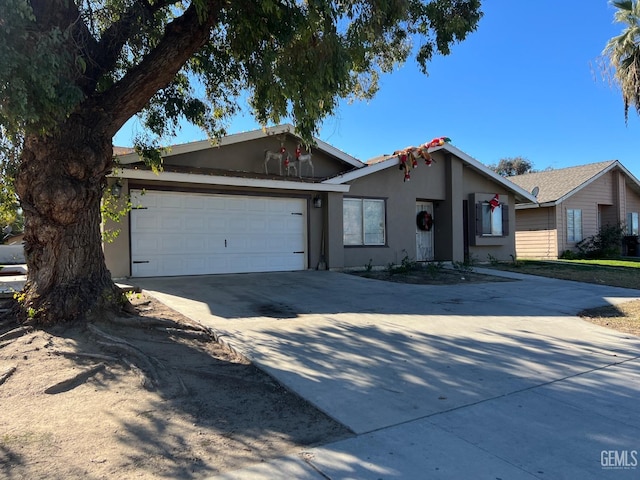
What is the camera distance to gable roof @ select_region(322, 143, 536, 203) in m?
13.5

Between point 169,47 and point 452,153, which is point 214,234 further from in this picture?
point 452,153

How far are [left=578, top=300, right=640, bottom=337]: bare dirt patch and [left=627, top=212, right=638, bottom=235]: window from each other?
60.5 feet

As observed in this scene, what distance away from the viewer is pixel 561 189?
2131 centimetres

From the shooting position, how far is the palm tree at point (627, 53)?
13086 millimetres

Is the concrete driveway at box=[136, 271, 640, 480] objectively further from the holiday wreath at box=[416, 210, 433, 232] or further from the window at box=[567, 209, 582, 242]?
the window at box=[567, 209, 582, 242]

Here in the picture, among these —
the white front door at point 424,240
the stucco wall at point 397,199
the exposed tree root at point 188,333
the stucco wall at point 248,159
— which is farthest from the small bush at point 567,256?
the exposed tree root at point 188,333

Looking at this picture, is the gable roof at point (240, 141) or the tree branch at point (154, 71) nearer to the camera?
the tree branch at point (154, 71)

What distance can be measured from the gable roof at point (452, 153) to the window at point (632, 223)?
29.5 ft

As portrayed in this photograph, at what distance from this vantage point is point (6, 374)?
430cm

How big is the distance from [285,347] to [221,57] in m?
5.55

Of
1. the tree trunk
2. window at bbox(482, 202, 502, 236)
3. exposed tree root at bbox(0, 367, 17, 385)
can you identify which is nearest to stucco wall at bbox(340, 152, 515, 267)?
window at bbox(482, 202, 502, 236)

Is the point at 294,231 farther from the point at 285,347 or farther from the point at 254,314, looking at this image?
the point at 285,347

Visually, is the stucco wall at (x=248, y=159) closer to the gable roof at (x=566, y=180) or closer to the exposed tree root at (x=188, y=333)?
the exposed tree root at (x=188, y=333)

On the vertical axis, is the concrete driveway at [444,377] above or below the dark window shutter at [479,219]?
below
